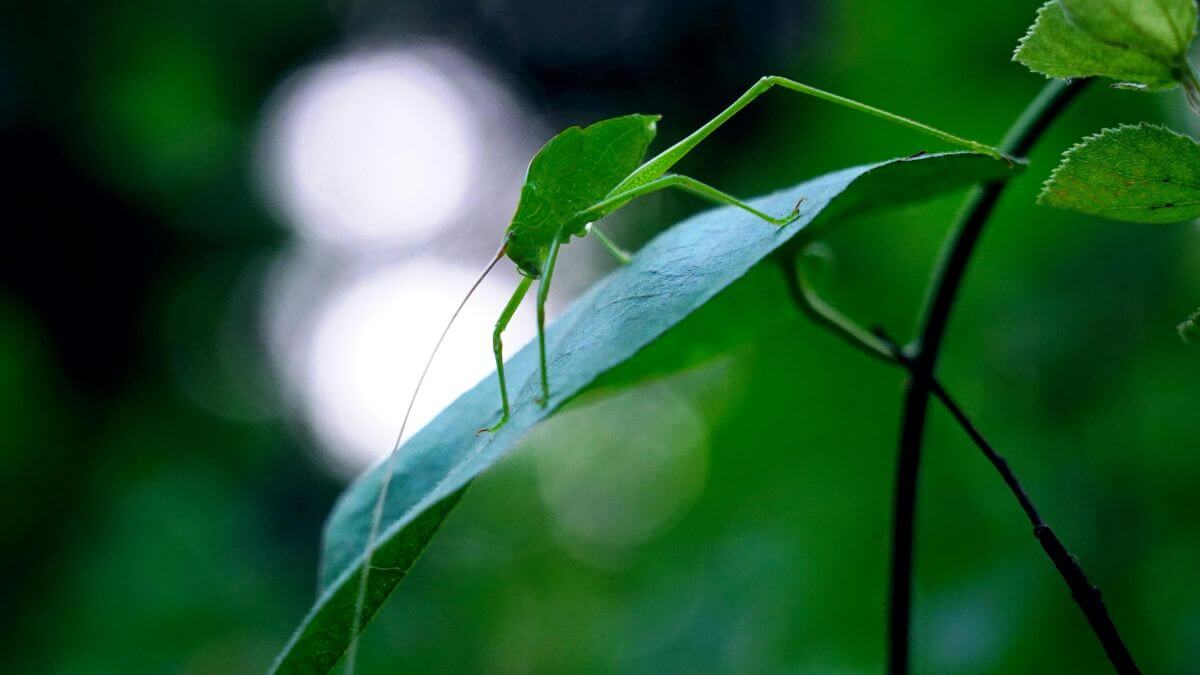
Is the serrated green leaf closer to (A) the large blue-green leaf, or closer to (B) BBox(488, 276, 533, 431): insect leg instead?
(A) the large blue-green leaf

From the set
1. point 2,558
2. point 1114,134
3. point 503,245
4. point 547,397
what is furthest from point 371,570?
point 2,558

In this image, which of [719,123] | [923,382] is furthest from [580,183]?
[923,382]

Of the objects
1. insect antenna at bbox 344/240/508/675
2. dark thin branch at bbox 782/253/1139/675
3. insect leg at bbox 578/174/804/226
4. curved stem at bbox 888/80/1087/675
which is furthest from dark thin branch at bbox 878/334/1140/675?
insect leg at bbox 578/174/804/226

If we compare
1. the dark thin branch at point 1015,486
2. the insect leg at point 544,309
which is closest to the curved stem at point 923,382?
the dark thin branch at point 1015,486

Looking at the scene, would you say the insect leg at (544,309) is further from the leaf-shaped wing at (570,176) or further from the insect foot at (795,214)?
the insect foot at (795,214)

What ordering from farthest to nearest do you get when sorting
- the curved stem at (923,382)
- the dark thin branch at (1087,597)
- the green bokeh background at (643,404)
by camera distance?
1. the green bokeh background at (643,404)
2. the curved stem at (923,382)
3. the dark thin branch at (1087,597)

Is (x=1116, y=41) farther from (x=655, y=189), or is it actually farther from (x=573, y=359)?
(x=655, y=189)

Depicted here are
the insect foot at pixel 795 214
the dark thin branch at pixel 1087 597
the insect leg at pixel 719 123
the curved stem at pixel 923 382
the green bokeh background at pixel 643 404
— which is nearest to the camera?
the dark thin branch at pixel 1087 597
